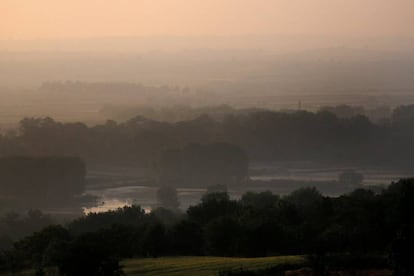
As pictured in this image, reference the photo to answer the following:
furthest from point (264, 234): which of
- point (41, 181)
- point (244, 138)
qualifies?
point (244, 138)

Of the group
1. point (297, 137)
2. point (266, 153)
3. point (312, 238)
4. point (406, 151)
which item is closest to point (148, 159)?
point (266, 153)

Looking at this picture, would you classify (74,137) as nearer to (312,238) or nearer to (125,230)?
(125,230)

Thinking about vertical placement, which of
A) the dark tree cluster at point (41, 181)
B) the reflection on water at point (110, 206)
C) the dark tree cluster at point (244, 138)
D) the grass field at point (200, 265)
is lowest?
the grass field at point (200, 265)

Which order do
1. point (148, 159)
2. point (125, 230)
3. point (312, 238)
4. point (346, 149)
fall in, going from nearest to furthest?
point (312, 238) → point (125, 230) → point (148, 159) → point (346, 149)

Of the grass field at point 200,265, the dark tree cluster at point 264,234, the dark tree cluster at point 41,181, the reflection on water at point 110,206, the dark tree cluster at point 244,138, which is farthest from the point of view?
the dark tree cluster at point 244,138

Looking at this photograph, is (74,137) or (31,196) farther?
(74,137)

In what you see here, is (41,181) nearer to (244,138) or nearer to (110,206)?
(110,206)

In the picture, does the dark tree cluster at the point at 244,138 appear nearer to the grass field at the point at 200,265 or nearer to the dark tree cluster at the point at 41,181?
the dark tree cluster at the point at 41,181

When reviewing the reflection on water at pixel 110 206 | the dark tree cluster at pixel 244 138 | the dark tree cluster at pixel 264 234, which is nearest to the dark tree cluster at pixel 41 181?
the reflection on water at pixel 110 206

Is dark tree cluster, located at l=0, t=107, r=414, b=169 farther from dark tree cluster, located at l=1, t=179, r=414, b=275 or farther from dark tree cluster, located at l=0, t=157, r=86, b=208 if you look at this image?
dark tree cluster, located at l=1, t=179, r=414, b=275
